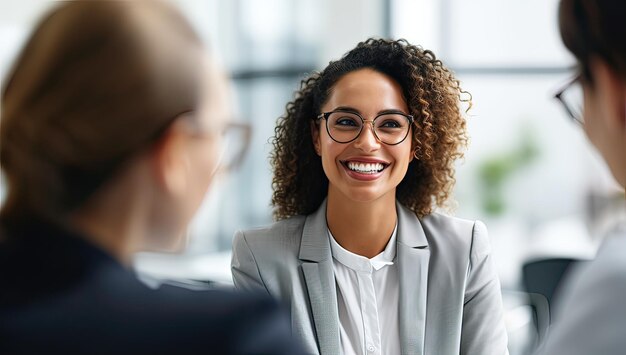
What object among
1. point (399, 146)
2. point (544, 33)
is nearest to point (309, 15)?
point (544, 33)

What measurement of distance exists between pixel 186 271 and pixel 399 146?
3.52 m

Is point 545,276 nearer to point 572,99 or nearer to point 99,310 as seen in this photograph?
point 572,99

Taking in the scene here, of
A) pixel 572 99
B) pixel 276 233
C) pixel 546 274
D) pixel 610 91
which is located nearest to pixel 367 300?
pixel 276 233

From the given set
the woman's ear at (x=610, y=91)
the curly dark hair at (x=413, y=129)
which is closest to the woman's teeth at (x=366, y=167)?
the curly dark hair at (x=413, y=129)

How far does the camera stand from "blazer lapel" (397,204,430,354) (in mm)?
1801

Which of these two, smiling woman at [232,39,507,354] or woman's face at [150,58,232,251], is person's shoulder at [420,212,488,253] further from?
woman's face at [150,58,232,251]

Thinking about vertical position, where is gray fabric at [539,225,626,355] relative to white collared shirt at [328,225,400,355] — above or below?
above

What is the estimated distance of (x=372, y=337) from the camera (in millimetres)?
1810

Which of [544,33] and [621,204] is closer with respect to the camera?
[621,204]

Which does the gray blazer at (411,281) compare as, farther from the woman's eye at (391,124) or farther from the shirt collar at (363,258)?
the woman's eye at (391,124)

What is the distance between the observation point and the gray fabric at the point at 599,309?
37.4 inches

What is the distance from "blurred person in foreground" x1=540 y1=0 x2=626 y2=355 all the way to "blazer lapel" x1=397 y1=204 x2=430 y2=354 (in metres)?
0.73

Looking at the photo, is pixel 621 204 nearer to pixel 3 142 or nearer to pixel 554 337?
pixel 554 337

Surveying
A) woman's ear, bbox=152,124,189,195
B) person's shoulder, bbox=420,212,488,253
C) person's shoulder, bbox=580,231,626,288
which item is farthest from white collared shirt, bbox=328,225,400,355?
woman's ear, bbox=152,124,189,195
